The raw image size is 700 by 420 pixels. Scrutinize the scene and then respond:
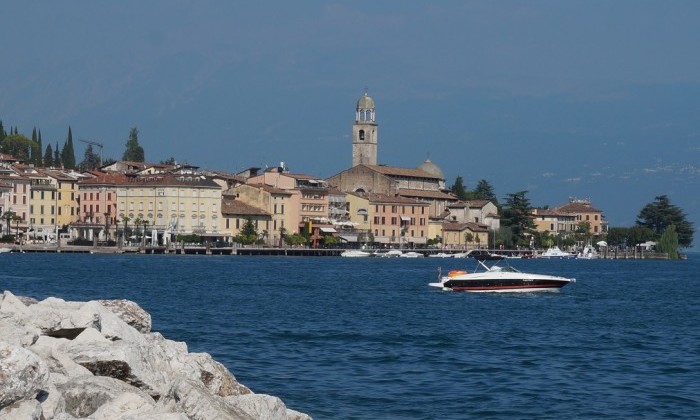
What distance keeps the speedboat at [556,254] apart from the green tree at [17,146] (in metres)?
51.0

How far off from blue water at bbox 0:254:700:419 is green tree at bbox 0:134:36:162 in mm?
88064

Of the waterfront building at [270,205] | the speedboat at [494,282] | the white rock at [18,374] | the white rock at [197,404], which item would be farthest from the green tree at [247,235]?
the white rock at [18,374]

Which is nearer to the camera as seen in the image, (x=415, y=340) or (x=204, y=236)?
(x=415, y=340)

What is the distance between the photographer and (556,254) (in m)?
141

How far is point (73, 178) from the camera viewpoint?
393 ft

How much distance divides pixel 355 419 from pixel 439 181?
13731cm

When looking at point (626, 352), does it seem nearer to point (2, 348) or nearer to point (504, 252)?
point (2, 348)

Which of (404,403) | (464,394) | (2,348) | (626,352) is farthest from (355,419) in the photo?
(626,352)

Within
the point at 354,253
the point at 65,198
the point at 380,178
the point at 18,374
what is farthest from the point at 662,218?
the point at 18,374

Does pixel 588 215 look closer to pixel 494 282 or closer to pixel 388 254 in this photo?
pixel 388 254

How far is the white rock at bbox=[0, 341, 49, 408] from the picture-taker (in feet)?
40.0

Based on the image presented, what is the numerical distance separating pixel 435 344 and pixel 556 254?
372ft

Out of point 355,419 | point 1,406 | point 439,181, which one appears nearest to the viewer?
point 1,406

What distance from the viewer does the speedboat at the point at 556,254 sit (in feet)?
464
